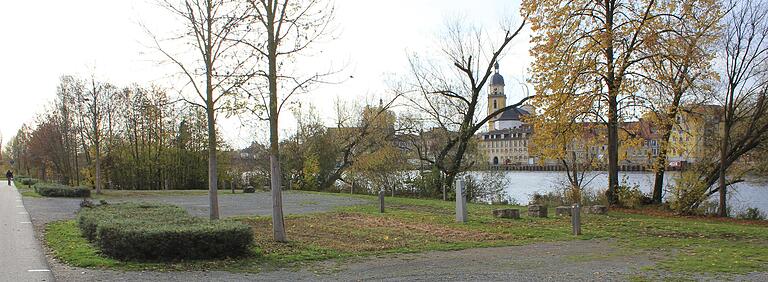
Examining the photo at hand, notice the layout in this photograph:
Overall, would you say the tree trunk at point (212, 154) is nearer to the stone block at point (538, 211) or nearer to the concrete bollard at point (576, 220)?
the concrete bollard at point (576, 220)

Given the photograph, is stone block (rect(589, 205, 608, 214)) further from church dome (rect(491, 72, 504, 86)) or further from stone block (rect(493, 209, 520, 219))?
church dome (rect(491, 72, 504, 86))

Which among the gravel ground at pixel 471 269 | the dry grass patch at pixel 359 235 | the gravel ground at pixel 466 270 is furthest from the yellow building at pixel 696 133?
the gravel ground at pixel 466 270

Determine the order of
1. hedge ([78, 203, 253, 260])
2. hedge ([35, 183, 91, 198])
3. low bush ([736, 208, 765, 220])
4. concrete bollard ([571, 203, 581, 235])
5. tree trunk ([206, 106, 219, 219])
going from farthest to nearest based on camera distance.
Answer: hedge ([35, 183, 91, 198]) < low bush ([736, 208, 765, 220]) < concrete bollard ([571, 203, 581, 235]) < tree trunk ([206, 106, 219, 219]) < hedge ([78, 203, 253, 260])

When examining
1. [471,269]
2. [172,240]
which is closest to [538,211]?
[471,269]

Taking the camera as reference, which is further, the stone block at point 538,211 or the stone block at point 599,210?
the stone block at point 599,210

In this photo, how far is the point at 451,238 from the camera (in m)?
13.5

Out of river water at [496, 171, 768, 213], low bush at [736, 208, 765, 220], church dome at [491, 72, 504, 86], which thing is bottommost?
low bush at [736, 208, 765, 220]

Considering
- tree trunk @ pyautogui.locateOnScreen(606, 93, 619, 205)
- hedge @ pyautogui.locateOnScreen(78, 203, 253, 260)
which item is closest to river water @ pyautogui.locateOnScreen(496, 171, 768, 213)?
tree trunk @ pyautogui.locateOnScreen(606, 93, 619, 205)

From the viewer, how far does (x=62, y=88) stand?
3419 centimetres

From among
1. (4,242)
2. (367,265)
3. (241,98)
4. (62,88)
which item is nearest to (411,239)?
(367,265)

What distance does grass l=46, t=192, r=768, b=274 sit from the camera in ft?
31.2

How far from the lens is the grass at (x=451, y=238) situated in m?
9.52

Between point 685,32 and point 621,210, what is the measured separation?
624cm

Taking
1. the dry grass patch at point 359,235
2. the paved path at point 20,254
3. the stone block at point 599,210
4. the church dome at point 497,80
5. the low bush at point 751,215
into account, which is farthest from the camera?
the church dome at point 497,80
